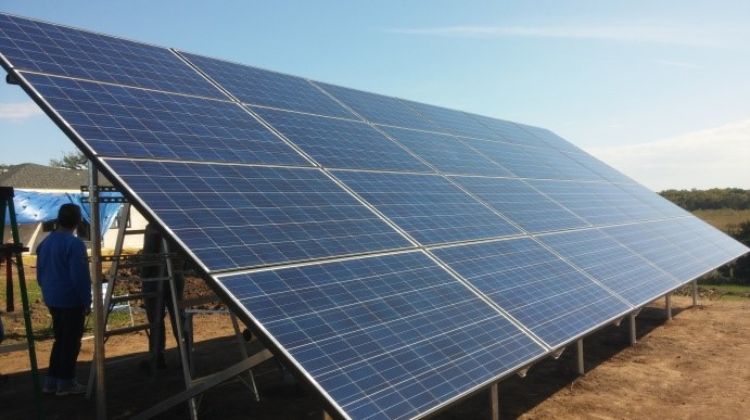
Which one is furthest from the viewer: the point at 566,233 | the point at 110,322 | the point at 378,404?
the point at 110,322

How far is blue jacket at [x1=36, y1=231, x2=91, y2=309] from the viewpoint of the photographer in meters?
7.52

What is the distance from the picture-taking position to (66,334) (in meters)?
7.68

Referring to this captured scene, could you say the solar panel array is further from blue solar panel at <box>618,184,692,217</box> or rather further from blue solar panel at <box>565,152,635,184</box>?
blue solar panel at <box>565,152,635,184</box>

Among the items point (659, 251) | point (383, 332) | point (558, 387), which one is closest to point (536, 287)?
point (558, 387)

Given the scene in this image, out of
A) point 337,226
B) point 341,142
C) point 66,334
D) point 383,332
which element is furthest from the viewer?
point 341,142

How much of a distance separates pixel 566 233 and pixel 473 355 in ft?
17.2

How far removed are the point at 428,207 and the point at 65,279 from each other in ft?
16.4

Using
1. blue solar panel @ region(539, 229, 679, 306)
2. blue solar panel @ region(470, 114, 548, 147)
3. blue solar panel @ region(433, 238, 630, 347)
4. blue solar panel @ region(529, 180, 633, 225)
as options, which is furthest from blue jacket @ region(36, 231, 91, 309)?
blue solar panel @ region(470, 114, 548, 147)

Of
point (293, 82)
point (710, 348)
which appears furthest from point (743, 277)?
point (293, 82)

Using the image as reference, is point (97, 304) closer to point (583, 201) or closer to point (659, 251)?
point (583, 201)

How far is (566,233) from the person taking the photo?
30.5 ft

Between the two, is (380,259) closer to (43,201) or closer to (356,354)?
(356,354)

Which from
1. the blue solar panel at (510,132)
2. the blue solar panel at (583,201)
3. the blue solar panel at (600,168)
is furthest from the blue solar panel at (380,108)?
the blue solar panel at (600,168)

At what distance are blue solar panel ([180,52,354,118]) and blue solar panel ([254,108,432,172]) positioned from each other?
1.09 ft
